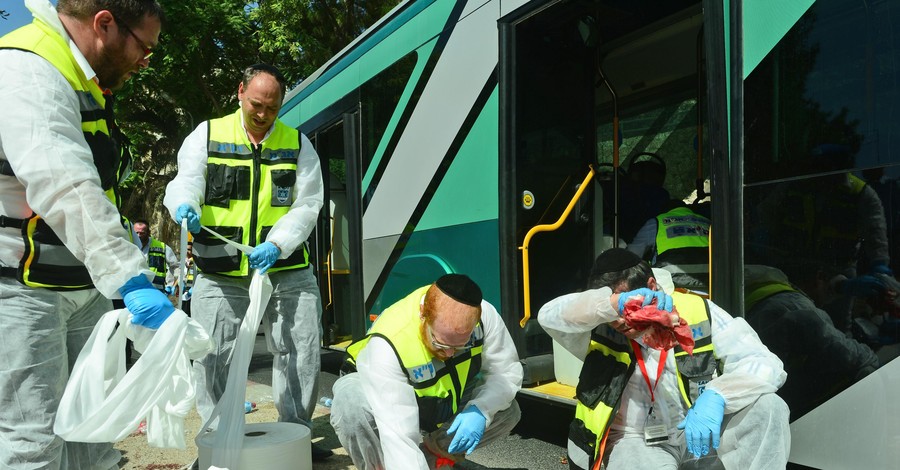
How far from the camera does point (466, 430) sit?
2.63 metres

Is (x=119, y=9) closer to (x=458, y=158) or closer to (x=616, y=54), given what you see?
(x=458, y=158)

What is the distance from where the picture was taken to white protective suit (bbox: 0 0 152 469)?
5.90 ft

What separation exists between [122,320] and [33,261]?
11.4 inches

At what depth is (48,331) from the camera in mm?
1971

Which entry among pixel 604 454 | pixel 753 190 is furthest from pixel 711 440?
pixel 753 190

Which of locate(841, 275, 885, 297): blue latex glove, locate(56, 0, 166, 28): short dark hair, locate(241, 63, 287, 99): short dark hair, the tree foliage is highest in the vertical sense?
the tree foliage

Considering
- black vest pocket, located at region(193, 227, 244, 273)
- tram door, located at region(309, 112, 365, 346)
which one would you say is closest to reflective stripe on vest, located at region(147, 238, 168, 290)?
tram door, located at region(309, 112, 365, 346)

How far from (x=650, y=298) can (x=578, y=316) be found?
281mm

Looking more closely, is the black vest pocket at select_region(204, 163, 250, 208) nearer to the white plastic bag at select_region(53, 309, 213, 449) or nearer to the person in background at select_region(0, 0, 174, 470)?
the person in background at select_region(0, 0, 174, 470)

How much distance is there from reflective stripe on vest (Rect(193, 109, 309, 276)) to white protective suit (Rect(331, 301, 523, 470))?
31.9 inches

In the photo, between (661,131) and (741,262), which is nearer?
(741,262)

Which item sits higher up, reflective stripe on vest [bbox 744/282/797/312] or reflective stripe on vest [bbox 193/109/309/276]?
reflective stripe on vest [bbox 193/109/309/276]

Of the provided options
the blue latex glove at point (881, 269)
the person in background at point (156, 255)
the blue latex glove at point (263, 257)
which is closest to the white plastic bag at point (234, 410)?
the blue latex glove at point (263, 257)

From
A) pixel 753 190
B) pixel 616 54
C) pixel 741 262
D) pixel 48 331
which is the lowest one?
pixel 48 331
